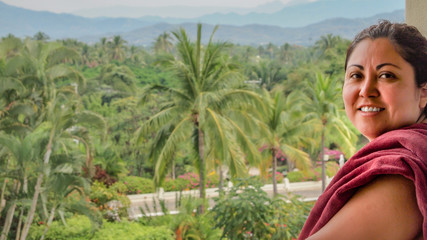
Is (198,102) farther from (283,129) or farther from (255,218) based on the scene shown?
(283,129)

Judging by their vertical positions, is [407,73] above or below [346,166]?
above

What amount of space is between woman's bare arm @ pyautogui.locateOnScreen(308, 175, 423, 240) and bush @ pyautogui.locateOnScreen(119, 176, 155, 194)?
1525 centimetres

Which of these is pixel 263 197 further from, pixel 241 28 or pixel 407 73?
pixel 241 28

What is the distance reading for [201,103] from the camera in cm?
887

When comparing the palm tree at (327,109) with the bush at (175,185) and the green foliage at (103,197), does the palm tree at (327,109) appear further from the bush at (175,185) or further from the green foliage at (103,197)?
the green foliage at (103,197)

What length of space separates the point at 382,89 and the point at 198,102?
27.8 feet

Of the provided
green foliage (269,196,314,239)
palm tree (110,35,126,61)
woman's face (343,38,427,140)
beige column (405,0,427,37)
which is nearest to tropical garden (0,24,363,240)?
green foliage (269,196,314,239)

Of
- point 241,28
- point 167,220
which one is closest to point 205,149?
point 167,220

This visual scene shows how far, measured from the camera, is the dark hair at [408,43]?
0.58 meters

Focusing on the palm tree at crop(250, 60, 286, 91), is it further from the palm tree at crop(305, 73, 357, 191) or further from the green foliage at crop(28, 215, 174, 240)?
the green foliage at crop(28, 215, 174, 240)

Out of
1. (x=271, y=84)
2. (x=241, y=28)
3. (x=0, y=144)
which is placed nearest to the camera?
(x=0, y=144)

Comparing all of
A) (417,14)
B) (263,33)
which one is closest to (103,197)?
(417,14)

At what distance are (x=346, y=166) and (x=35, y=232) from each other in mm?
7657

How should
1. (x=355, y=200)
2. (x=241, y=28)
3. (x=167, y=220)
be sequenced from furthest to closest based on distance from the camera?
(x=241, y=28) < (x=167, y=220) < (x=355, y=200)
